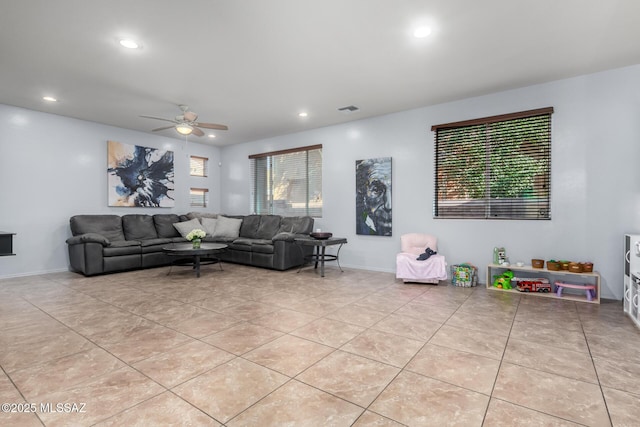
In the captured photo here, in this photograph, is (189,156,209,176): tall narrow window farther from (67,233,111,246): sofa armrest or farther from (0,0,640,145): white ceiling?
(67,233,111,246): sofa armrest

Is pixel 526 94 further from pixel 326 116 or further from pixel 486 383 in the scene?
pixel 486 383

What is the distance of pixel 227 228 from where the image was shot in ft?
23.4

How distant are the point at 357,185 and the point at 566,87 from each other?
10.9ft

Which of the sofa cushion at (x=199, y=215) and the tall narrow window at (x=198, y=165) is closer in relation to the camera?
the sofa cushion at (x=199, y=215)

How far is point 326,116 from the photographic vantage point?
5.73 meters

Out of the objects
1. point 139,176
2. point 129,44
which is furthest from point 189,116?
point 139,176

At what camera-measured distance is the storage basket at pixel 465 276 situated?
4543mm

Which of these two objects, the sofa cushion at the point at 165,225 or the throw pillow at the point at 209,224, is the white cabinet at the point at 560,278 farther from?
the sofa cushion at the point at 165,225

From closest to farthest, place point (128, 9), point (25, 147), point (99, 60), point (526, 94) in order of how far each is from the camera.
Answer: point (128, 9), point (99, 60), point (526, 94), point (25, 147)

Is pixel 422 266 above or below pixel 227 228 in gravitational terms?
below

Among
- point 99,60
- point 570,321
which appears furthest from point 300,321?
point 99,60

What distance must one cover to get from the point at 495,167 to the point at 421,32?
2502 mm

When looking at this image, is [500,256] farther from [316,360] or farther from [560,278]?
[316,360]

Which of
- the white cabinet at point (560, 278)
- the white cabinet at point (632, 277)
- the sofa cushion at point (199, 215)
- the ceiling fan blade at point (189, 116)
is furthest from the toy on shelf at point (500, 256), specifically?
the sofa cushion at point (199, 215)
